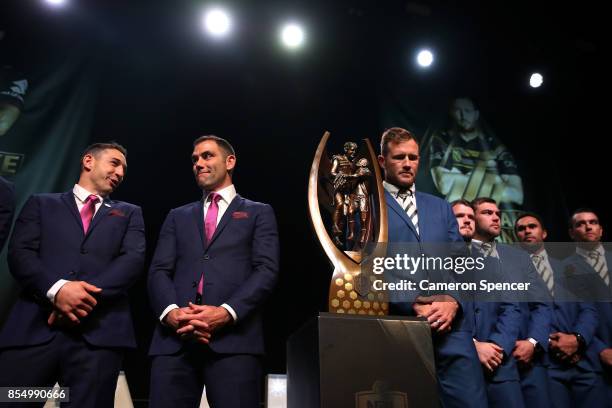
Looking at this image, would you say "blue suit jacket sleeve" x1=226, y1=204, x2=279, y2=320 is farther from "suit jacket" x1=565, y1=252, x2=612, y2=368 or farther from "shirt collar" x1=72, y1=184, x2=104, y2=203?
"suit jacket" x1=565, y1=252, x2=612, y2=368

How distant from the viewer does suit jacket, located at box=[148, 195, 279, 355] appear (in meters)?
2.58

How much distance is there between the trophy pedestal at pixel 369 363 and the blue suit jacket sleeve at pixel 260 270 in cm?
44

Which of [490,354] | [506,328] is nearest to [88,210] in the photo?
[490,354]

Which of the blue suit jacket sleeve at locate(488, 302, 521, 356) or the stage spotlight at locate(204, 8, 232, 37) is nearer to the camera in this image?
the blue suit jacket sleeve at locate(488, 302, 521, 356)

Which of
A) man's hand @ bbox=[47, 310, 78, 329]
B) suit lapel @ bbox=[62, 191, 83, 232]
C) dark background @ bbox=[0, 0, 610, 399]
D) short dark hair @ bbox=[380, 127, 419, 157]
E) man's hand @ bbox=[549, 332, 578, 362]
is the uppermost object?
dark background @ bbox=[0, 0, 610, 399]

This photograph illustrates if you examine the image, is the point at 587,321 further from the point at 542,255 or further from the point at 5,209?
the point at 5,209

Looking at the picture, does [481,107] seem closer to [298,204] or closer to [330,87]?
[330,87]

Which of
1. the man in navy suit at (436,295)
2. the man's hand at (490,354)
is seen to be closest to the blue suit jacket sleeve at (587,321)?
the man's hand at (490,354)

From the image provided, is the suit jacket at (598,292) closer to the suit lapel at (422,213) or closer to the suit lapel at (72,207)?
the suit lapel at (422,213)

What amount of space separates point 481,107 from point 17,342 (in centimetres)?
492

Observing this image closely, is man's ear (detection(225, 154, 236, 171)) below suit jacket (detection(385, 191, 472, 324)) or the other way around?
the other way around

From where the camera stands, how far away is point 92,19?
5.06 m

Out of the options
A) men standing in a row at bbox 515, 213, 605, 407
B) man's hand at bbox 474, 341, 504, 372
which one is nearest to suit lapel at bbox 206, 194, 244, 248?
man's hand at bbox 474, 341, 504, 372

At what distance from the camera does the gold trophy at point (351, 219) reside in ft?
8.54
